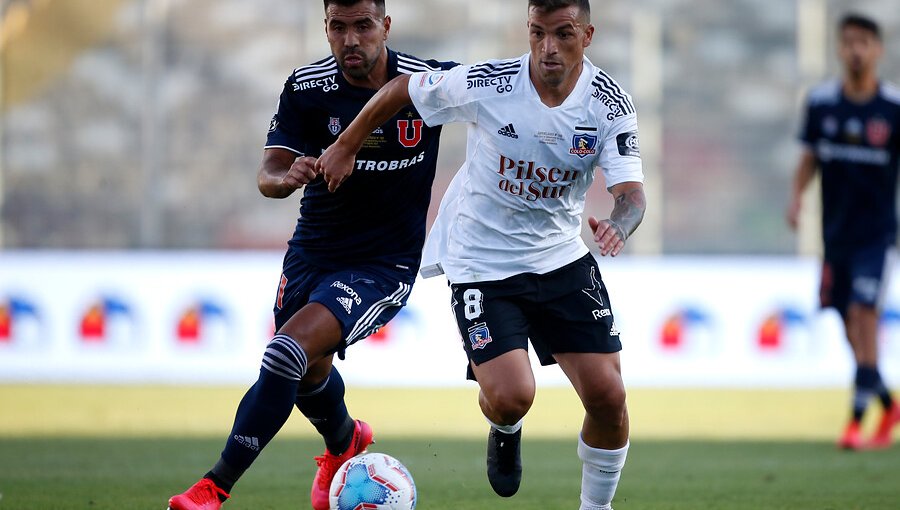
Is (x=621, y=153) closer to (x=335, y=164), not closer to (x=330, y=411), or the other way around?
(x=335, y=164)

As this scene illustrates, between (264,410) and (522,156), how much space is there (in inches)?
58.6

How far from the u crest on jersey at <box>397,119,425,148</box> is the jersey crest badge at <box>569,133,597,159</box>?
2.79ft

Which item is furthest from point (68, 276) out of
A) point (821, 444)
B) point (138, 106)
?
point (821, 444)

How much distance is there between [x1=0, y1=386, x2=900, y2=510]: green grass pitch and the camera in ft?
21.1

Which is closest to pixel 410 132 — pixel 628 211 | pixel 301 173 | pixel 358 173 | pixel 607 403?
pixel 358 173

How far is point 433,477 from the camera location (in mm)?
7270

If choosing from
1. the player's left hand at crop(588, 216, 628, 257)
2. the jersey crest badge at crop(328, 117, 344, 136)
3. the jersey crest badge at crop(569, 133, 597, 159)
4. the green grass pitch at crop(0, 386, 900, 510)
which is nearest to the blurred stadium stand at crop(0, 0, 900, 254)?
the green grass pitch at crop(0, 386, 900, 510)

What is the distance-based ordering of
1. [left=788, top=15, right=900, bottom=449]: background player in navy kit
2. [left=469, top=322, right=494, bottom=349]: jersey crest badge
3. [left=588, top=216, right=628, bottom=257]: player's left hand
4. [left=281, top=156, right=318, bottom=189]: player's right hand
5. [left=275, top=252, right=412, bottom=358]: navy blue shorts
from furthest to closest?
[left=788, top=15, right=900, bottom=449]: background player in navy kit < [left=275, top=252, right=412, bottom=358]: navy blue shorts < [left=469, top=322, right=494, bottom=349]: jersey crest badge < [left=281, top=156, right=318, bottom=189]: player's right hand < [left=588, top=216, right=628, bottom=257]: player's left hand

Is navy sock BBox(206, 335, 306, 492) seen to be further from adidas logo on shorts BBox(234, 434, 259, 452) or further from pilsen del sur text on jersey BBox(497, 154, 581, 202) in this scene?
pilsen del sur text on jersey BBox(497, 154, 581, 202)

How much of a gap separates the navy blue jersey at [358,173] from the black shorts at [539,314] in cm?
60

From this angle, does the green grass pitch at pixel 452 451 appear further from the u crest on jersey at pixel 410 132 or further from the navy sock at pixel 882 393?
the u crest on jersey at pixel 410 132

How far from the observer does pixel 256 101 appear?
15.3m

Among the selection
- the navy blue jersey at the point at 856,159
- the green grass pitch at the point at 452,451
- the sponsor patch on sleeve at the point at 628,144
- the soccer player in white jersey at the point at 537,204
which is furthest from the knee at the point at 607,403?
the navy blue jersey at the point at 856,159

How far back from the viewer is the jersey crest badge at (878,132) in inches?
371
